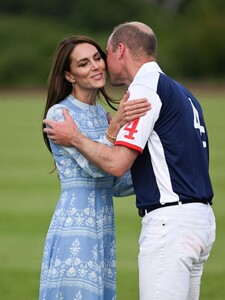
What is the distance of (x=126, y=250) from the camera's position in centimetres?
1205

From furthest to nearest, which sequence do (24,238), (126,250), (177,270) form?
(24,238) < (126,250) < (177,270)

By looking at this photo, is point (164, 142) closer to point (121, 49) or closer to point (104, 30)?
point (121, 49)

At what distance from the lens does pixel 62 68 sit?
648 cm

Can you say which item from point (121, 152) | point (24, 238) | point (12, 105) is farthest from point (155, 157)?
point (12, 105)

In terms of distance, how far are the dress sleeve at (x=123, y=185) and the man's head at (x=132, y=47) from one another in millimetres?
795

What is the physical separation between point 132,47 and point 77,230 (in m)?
1.19

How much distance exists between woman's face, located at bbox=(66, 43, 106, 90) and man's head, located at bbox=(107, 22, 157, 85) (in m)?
0.38

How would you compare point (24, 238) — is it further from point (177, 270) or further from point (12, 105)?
point (12, 105)

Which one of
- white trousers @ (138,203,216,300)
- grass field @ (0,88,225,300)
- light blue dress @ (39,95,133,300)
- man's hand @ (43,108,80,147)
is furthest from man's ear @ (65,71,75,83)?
grass field @ (0,88,225,300)

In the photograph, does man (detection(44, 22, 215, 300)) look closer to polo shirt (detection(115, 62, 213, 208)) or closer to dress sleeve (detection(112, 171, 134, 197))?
polo shirt (detection(115, 62, 213, 208))

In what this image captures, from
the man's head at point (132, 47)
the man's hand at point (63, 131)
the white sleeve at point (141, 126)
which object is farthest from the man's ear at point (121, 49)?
the man's hand at point (63, 131)

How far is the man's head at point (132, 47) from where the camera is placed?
5.93 meters

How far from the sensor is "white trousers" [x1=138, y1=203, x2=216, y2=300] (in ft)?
18.8

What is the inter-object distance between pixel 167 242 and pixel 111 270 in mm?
903
